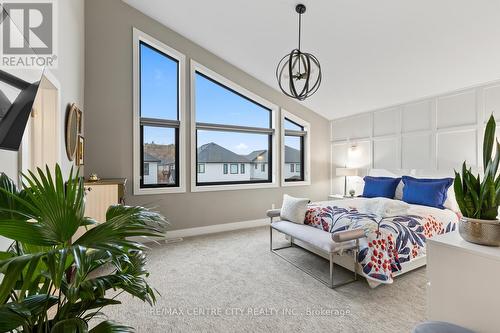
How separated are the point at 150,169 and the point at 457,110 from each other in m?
4.97

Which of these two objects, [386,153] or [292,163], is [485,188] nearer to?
[386,153]

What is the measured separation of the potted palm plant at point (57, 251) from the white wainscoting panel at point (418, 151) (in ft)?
14.6

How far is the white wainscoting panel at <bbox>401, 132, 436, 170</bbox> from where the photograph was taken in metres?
3.90

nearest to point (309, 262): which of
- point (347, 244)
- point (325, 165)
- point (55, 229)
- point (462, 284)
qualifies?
point (347, 244)

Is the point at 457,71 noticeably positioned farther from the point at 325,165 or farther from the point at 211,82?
the point at 211,82

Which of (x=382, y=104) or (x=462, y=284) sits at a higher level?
(x=382, y=104)

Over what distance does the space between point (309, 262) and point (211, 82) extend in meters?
3.58

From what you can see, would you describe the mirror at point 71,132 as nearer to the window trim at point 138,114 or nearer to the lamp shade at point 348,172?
the window trim at point 138,114

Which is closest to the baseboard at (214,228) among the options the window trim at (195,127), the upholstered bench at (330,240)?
the window trim at (195,127)

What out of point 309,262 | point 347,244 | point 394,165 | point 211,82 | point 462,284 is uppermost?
point 211,82

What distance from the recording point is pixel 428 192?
3.39m

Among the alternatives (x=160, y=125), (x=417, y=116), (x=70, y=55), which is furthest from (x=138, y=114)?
(x=417, y=116)

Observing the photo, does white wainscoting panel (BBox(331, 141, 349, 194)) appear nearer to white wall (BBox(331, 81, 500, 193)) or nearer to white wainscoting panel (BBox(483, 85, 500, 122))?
white wall (BBox(331, 81, 500, 193))

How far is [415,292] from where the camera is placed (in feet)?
7.51
